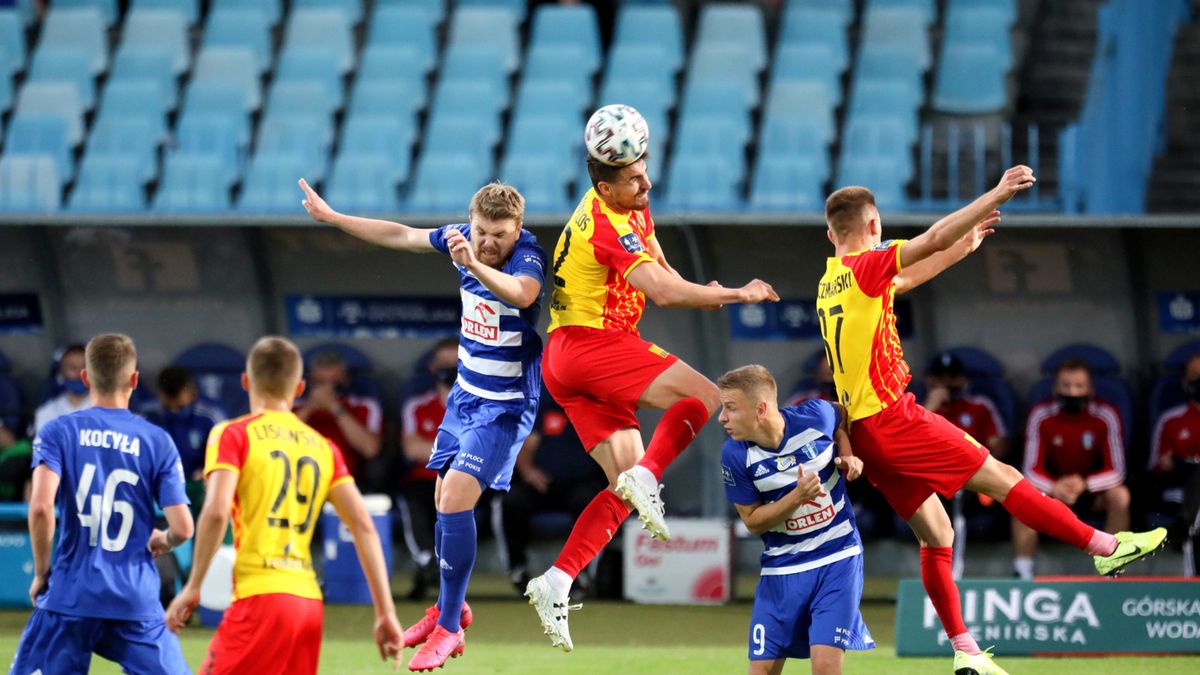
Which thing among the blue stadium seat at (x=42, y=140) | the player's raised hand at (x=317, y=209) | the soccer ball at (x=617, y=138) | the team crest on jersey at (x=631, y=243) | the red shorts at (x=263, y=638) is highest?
the blue stadium seat at (x=42, y=140)

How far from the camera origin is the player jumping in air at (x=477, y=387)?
691 cm

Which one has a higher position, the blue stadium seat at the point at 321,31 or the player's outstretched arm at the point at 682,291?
the blue stadium seat at the point at 321,31

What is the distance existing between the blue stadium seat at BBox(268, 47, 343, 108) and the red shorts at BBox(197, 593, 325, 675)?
1084 centimetres

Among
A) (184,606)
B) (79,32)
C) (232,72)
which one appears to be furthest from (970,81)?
(184,606)

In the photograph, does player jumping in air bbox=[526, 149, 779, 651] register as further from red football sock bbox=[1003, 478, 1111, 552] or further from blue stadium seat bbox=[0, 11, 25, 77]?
blue stadium seat bbox=[0, 11, 25, 77]

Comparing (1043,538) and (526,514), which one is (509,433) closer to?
(526,514)

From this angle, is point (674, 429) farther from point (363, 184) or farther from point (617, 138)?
point (363, 184)

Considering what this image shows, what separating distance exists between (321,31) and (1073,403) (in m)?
8.61

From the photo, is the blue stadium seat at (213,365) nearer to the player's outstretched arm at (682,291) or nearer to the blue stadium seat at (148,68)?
the blue stadium seat at (148,68)

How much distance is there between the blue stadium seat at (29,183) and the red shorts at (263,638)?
383 inches

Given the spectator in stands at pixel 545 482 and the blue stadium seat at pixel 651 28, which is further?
the blue stadium seat at pixel 651 28

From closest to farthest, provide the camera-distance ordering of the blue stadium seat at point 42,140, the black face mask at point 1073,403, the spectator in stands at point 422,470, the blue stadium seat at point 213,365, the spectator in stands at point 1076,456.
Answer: the spectator in stands at point 1076,456 → the black face mask at point 1073,403 → the spectator in stands at point 422,470 → the blue stadium seat at point 213,365 → the blue stadium seat at point 42,140

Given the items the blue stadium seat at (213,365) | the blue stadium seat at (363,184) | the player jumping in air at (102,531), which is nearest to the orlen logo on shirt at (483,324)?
the player jumping in air at (102,531)

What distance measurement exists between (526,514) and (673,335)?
2007 millimetres
